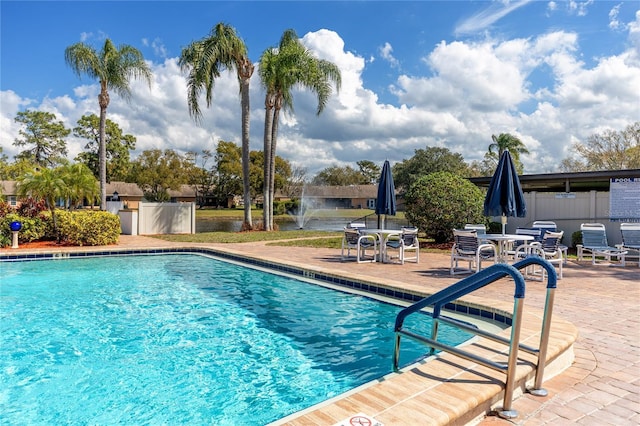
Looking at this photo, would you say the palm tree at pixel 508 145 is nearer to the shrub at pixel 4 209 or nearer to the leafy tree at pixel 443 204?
the leafy tree at pixel 443 204

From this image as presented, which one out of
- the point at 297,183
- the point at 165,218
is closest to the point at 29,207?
the point at 165,218

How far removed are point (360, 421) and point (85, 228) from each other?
46.5 ft

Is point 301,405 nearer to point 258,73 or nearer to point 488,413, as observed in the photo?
point 488,413

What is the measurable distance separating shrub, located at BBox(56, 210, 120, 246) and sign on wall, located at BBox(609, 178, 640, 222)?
17620 millimetres

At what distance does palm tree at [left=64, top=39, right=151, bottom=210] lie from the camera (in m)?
19.1

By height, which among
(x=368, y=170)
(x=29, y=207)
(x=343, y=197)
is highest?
(x=368, y=170)

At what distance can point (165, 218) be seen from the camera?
1952 cm

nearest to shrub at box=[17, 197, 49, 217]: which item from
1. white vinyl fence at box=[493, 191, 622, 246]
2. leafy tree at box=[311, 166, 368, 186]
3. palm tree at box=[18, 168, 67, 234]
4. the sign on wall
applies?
palm tree at box=[18, 168, 67, 234]

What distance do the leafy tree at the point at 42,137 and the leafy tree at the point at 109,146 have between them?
4.17m

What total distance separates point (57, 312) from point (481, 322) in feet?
21.6

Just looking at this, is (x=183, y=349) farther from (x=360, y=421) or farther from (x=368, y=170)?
(x=368, y=170)

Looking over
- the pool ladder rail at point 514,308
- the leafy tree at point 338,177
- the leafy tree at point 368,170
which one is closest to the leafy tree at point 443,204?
the pool ladder rail at point 514,308

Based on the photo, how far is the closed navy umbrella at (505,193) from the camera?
897cm

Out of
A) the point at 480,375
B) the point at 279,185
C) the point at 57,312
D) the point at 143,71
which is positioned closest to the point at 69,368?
the point at 57,312
